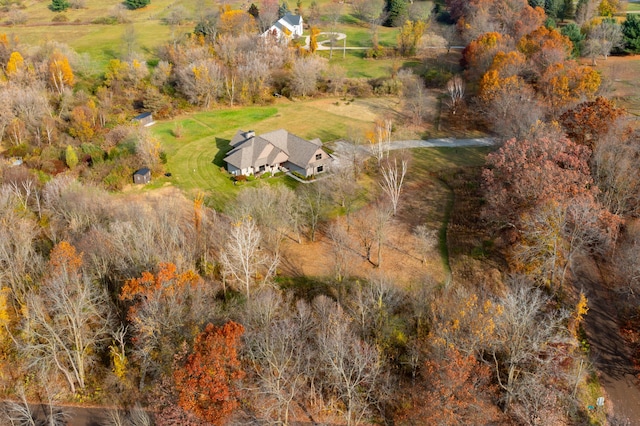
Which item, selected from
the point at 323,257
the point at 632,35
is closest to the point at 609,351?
the point at 323,257

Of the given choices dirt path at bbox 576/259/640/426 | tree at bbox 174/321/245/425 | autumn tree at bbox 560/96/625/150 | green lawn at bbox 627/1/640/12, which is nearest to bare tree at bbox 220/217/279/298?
tree at bbox 174/321/245/425

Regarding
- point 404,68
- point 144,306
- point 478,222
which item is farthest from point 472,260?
point 404,68

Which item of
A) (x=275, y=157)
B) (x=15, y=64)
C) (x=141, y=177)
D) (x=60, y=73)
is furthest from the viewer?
(x=15, y=64)

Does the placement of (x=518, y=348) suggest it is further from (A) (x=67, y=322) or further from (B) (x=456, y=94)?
(B) (x=456, y=94)

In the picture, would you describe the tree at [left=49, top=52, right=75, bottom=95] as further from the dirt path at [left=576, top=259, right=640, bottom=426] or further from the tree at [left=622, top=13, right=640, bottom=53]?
the tree at [left=622, top=13, right=640, bottom=53]

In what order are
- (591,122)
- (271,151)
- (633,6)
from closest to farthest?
(591,122)
(271,151)
(633,6)
